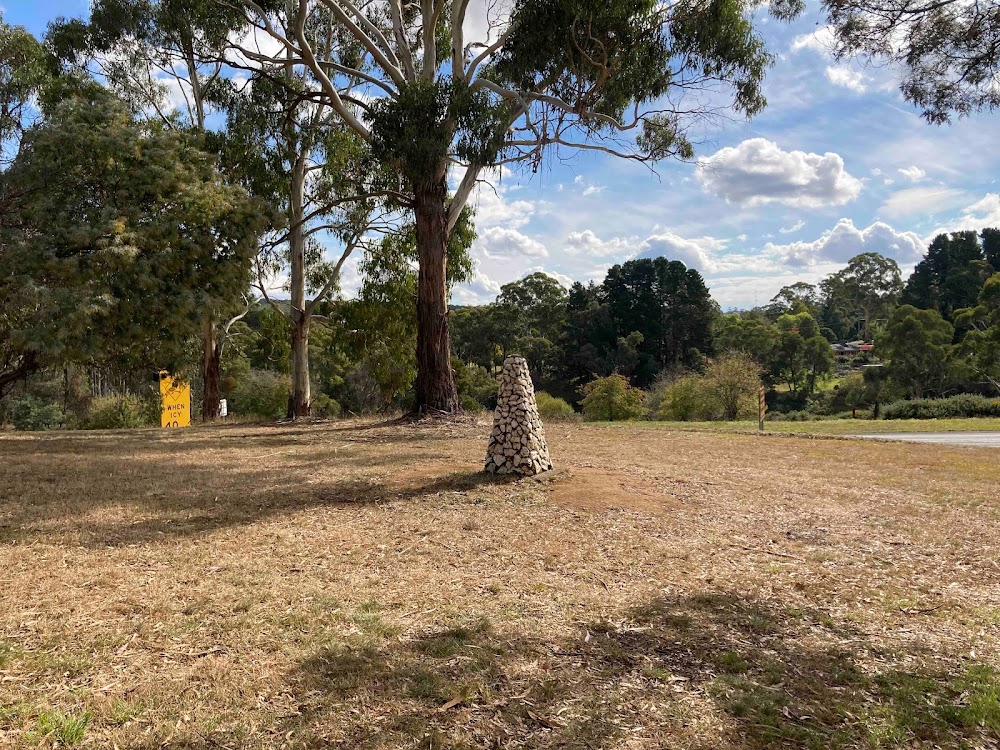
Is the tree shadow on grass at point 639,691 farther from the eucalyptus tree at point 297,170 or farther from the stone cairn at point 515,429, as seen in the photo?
the eucalyptus tree at point 297,170

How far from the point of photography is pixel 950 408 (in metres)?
19.4

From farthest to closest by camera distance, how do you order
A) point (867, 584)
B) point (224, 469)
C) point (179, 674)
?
point (224, 469) < point (867, 584) < point (179, 674)

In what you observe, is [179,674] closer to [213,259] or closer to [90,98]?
[213,259]

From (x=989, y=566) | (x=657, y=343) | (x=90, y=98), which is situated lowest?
(x=989, y=566)

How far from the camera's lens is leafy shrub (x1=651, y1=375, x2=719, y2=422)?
22078 millimetres

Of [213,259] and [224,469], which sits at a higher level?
[213,259]

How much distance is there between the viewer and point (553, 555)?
4.12m

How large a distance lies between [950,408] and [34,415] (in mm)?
29078

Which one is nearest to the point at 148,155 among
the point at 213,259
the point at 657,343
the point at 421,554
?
the point at 213,259

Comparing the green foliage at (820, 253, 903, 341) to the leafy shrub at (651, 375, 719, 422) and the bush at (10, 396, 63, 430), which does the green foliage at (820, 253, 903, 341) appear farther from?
the bush at (10, 396, 63, 430)

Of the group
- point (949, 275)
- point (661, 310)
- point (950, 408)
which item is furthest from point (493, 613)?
point (949, 275)

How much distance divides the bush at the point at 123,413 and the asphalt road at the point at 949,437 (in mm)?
19971

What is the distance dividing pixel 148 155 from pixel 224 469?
16.9ft

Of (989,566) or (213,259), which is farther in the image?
(213,259)
